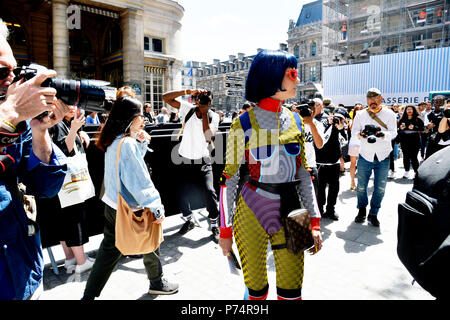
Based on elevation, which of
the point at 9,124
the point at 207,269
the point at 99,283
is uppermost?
the point at 9,124

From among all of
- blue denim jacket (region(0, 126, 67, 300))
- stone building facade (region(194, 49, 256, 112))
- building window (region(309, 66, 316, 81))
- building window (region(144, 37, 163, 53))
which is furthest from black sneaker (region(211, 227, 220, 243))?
stone building facade (region(194, 49, 256, 112))

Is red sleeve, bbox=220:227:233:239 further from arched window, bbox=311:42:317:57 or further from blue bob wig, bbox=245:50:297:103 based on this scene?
arched window, bbox=311:42:317:57

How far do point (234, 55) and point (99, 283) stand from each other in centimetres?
9334

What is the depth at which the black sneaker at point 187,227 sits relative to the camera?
4852 millimetres

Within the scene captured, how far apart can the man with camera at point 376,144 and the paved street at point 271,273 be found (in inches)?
20.7

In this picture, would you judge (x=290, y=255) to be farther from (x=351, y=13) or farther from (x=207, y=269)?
(x=351, y=13)

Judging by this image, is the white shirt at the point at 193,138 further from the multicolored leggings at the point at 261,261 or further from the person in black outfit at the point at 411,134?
the person in black outfit at the point at 411,134

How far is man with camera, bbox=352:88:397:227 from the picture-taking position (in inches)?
192

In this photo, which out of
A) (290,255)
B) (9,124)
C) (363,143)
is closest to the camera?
(9,124)

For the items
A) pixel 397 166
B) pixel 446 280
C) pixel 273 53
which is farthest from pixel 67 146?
pixel 397 166

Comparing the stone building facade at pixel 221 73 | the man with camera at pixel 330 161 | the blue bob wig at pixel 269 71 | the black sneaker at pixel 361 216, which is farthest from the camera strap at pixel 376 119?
the stone building facade at pixel 221 73

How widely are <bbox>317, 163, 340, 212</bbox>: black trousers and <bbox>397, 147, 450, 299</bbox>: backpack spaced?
423cm

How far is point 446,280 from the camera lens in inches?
41.4

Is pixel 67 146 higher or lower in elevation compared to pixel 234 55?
lower
